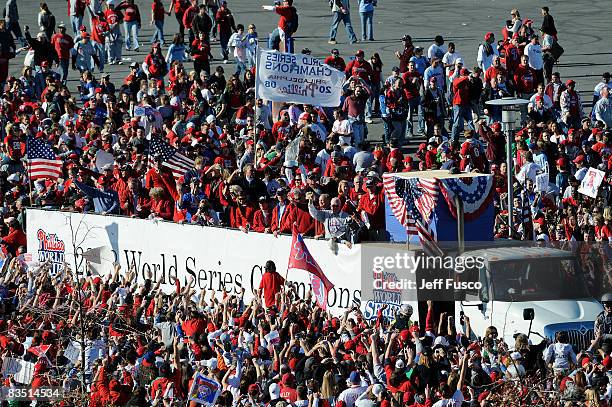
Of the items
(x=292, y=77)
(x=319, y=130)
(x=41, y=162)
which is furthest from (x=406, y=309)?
(x=41, y=162)

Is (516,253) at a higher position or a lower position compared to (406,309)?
higher

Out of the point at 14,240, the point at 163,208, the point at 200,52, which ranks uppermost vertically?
the point at 200,52

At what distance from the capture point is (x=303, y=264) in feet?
81.1

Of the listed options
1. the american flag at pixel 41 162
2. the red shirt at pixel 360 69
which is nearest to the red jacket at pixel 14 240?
the american flag at pixel 41 162

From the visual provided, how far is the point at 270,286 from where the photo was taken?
24.6 m

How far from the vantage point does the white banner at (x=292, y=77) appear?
94.3 ft

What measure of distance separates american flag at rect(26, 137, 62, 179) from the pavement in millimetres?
10003

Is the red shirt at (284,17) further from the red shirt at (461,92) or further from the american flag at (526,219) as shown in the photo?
the american flag at (526,219)

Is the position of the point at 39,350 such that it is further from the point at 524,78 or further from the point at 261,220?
the point at 524,78

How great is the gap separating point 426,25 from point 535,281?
901 inches

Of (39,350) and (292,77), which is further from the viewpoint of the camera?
Result: (292,77)

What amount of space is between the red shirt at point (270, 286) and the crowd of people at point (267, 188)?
2 centimetres

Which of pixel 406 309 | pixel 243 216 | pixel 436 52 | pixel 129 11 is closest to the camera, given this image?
pixel 406 309

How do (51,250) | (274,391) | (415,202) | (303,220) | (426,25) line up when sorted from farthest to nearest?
(426,25) → (51,250) → (303,220) → (415,202) → (274,391)
